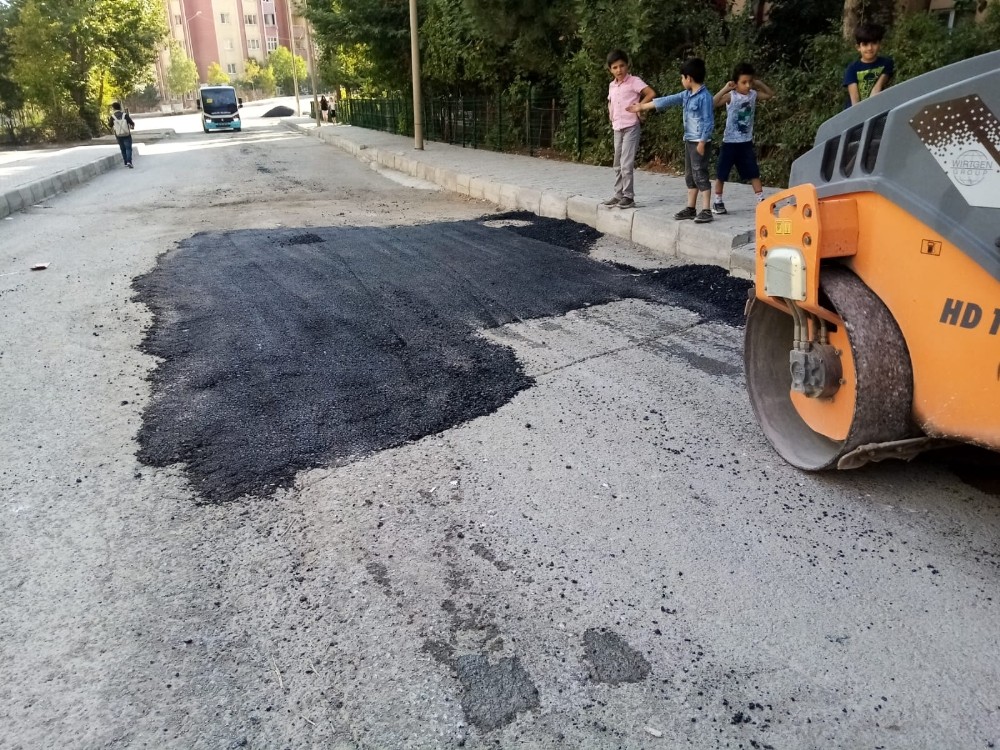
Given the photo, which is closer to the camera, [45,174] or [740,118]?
[740,118]

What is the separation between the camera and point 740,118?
24.6 feet

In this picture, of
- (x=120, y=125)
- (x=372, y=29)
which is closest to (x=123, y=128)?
(x=120, y=125)

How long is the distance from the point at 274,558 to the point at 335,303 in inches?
137

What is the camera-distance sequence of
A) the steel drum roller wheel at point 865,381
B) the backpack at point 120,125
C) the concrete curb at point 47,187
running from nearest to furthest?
the steel drum roller wheel at point 865,381 → the concrete curb at point 47,187 → the backpack at point 120,125

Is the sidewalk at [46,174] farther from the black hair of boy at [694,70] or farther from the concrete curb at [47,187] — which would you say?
the black hair of boy at [694,70]

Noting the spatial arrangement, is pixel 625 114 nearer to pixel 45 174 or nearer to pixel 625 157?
pixel 625 157

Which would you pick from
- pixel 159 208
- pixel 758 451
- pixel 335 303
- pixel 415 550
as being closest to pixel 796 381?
pixel 758 451

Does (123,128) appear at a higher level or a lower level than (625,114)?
lower

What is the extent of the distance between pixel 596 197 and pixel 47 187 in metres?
11.0

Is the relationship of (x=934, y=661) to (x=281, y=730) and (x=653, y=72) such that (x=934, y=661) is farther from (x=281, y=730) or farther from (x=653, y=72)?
(x=653, y=72)

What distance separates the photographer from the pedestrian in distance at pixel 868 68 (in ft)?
20.9

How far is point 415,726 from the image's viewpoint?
83.6 inches

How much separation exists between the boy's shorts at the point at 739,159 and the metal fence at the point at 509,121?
781cm

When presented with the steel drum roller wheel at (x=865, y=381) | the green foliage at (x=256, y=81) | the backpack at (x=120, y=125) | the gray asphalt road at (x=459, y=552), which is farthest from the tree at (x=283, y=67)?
the steel drum roller wheel at (x=865, y=381)
